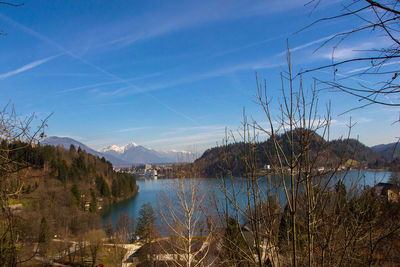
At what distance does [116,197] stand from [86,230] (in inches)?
1029

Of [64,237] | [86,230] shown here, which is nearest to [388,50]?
[86,230]

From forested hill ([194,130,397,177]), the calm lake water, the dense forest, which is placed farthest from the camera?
the calm lake water

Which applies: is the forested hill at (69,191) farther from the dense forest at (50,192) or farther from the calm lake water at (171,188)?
the calm lake water at (171,188)

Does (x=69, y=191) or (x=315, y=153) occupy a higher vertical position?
(x=315, y=153)

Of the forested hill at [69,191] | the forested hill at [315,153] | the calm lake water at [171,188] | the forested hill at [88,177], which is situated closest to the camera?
the forested hill at [315,153]

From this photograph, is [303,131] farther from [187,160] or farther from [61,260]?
[61,260]

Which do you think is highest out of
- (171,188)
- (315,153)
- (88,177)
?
(315,153)

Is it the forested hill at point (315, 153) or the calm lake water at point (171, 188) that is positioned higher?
the forested hill at point (315, 153)

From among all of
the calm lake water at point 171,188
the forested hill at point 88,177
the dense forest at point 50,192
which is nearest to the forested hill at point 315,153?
the calm lake water at point 171,188

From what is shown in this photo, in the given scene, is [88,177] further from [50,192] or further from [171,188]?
[171,188]

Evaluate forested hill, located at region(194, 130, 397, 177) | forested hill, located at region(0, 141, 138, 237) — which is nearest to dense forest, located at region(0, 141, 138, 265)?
forested hill, located at region(0, 141, 138, 237)

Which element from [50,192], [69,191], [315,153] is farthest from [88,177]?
[315,153]

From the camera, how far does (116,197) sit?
148ft

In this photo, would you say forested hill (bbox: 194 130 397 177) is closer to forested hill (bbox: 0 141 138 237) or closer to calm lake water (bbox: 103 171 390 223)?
calm lake water (bbox: 103 171 390 223)
